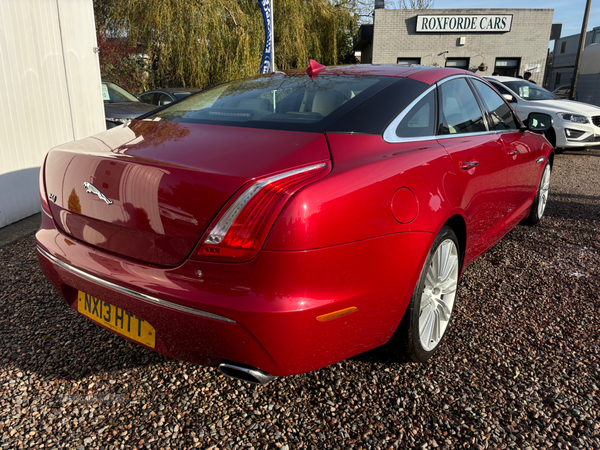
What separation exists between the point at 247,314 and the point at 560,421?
145 cm

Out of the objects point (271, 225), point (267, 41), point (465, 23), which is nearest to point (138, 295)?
point (271, 225)

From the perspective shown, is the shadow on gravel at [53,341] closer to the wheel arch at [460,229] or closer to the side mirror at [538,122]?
the wheel arch at [460,229]

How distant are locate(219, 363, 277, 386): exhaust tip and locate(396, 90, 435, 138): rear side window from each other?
1196 millimetres

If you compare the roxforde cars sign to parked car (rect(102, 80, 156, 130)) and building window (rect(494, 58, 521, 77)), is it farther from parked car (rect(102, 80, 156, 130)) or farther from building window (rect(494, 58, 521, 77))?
parked car (rect(102, 80, 156, 130))

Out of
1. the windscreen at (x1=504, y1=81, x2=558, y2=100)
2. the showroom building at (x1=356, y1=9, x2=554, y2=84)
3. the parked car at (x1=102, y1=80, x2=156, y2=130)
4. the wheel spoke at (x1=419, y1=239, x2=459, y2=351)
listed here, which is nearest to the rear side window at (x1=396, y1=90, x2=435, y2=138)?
the wheel spoke at (x1=419, y1=239, x2=459, y2=351)

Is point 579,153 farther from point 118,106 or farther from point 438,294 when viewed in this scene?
point 438,294

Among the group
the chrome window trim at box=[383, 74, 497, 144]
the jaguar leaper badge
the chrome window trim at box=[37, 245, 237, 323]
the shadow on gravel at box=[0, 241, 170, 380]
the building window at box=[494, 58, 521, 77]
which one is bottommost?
the shadow on gravel at box=[0, 241, 170, 380]

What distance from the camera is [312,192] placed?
160 cm

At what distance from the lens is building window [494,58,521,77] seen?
2050 centimetres

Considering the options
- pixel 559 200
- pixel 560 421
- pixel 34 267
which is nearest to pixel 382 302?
pixel 560 421

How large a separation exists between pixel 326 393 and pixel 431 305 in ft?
2.26

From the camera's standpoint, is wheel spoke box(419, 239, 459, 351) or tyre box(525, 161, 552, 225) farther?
tyre box(525, 161, 552, 225)

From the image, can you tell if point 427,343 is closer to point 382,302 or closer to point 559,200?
point 382,302

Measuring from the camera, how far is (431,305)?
2.33 meters
